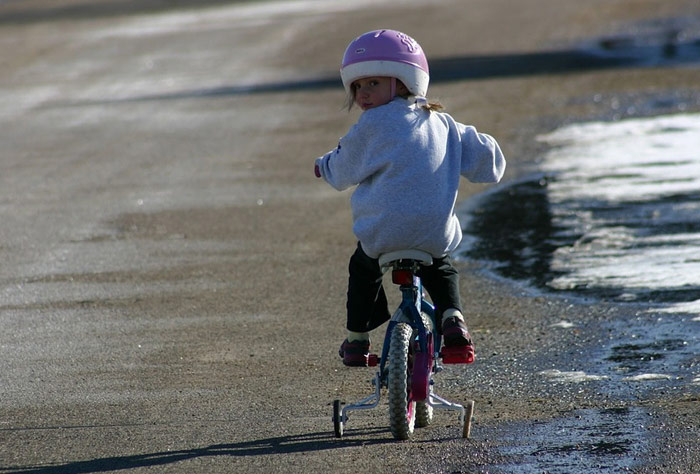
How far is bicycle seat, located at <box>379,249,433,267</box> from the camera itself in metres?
5.30

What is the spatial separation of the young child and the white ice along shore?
8.52 ft

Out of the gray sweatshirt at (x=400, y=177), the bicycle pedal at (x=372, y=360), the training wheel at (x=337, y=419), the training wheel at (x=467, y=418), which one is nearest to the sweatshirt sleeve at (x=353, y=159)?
the gray sweatshirt at (x=400, y=177)

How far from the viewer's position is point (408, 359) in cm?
537

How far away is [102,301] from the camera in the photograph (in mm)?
8133

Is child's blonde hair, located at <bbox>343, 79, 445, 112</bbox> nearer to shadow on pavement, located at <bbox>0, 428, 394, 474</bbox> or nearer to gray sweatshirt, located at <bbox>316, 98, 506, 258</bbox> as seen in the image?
gray sweatshirt, located at <bbox>316, 98, 506, 258</bbox>

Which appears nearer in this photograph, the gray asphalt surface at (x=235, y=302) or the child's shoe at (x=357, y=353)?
the gray asphalt surface at (x=235, y=302)

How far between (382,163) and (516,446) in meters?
1.30

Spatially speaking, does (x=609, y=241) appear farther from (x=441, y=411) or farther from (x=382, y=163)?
(x=382, y=163)

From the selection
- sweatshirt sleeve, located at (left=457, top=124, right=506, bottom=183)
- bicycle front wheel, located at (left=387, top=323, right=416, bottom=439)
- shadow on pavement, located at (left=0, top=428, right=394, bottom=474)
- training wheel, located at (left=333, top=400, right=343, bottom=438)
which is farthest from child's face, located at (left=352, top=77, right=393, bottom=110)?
shadow on pavement, located at (left=0, top=428, right=394, bottom=474)

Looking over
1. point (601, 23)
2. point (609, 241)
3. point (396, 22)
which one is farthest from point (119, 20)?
point (609, 241)

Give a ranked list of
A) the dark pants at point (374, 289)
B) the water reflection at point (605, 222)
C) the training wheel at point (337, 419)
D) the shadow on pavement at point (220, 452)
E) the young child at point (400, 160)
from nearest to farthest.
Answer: the shadow on pavement at point (220, 452) → the young child at point (400, 160) → the training wheel at point (337, 419) → the dark pants at point (374, 289) → the water reflection at point (605, 222)

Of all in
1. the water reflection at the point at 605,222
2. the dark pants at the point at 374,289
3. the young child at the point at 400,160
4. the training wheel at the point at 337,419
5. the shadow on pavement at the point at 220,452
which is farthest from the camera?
the water reflection at the point at 605,222

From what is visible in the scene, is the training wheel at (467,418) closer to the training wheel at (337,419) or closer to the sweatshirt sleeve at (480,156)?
the training wheel at (337,419)

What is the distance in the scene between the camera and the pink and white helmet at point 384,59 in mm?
5223
